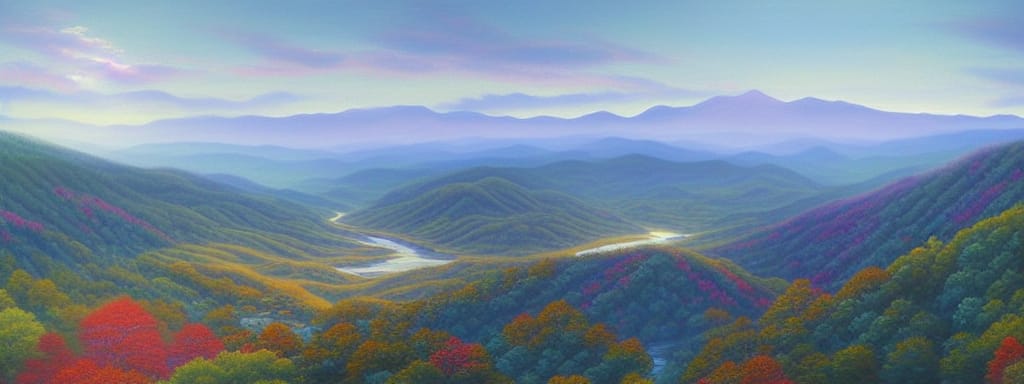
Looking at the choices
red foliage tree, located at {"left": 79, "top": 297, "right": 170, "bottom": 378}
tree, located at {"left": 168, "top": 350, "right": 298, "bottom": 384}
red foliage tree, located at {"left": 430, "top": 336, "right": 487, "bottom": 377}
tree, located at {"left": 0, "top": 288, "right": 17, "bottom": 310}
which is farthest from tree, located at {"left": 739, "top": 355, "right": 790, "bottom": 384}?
tree, located at {"left": 0, "top": 288, "right": 17, "bottom": 310}

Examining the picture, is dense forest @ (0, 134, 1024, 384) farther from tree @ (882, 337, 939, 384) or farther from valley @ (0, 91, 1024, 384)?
valley @ (0, 91, 1024, 384)

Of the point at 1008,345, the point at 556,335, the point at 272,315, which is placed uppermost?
the point at 1008,345

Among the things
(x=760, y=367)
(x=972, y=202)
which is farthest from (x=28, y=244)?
(x=972, y=202)

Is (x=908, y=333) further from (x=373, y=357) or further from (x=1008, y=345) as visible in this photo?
(x=373, y=357)

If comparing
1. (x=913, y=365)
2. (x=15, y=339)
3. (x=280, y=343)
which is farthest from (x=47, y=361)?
(x=913, y=365)

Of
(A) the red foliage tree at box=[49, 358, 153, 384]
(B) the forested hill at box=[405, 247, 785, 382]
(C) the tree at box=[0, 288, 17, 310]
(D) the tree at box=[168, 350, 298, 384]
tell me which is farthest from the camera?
(B) the forested hill at box=[405, 247, 785, 382]

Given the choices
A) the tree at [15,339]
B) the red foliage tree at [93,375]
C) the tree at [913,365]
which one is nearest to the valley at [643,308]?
the tree at [913,365]
